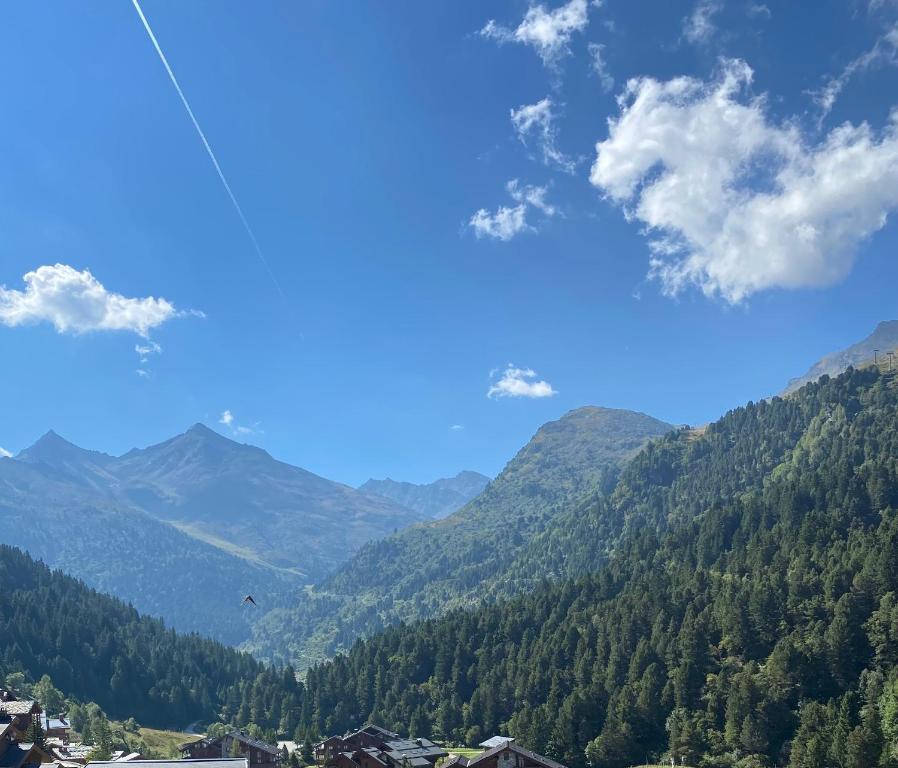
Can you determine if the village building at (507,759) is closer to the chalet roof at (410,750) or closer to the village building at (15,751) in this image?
the chalet roof at (410,750)

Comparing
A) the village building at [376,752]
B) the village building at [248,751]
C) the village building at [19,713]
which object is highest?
the village building at [19,713]

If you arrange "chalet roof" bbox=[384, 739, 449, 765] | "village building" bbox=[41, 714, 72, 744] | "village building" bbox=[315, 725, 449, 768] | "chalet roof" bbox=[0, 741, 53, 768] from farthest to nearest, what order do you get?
"village building" bbox=[41, 714, 72, 744]
"chalet roof" bbox=[384, 739, 449, 765]
"village building" bbox=[315, 725, 449, 768]
"chalet roof" bbox=[0, 741, 53, 768]

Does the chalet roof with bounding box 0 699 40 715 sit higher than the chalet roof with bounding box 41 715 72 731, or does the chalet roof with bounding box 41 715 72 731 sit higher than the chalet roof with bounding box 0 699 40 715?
the chalet roof with bounding box 0 699 40 715

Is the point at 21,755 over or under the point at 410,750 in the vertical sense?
over

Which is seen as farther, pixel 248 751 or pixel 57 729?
pixel 57 729

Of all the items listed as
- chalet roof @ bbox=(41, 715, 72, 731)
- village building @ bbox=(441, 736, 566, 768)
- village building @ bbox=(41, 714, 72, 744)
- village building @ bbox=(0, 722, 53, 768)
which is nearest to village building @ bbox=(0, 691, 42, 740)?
village building @ bbox=(0, 722, 53, 768)

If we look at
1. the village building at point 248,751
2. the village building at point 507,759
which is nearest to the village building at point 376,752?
Result: the village building at point 248,751

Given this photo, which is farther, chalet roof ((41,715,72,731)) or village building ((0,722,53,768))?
chalet roof ((41,715,72,731))

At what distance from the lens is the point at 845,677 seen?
146 metres

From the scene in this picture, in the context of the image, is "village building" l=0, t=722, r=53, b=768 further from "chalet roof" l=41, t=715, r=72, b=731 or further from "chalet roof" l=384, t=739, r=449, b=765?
"chalet roof" l=41, t=715, r=72, b=731

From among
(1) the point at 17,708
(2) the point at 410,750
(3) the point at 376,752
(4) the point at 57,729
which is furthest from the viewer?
(4) the point at 57,729

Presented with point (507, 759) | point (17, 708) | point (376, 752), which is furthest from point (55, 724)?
point (507, 759)

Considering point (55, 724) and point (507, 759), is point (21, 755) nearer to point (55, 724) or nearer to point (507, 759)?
point (507, 759)

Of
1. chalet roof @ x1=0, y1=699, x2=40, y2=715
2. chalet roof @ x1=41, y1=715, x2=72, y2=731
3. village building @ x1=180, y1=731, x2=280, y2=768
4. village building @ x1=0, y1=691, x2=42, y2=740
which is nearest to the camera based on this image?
village building @ x1=0, y1=691, x2=42, y2=740
